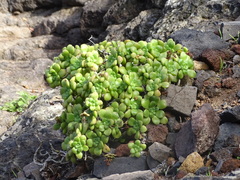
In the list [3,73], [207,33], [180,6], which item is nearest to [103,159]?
[207,33]

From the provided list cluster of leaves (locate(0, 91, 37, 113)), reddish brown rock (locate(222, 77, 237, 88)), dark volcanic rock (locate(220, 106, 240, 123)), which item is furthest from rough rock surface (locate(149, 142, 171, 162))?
cluster of leaves (locate(0, 91, 37, 113))

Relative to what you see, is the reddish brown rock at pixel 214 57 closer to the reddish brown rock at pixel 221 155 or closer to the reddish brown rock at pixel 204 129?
the reddish brown rock at pixel 204 129

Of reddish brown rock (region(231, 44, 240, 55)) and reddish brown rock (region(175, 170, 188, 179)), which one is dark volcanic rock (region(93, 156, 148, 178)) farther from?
reddish brown rock (region(231, 44, 240, 55))

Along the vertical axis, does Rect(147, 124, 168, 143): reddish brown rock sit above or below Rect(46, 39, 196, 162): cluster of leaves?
below

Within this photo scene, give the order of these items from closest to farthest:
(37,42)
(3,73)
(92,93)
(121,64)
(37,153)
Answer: (92,93) → (121,64) → (37,153) → (3,73) → (37,42)

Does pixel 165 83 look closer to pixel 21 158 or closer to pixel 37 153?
pixel 37 153

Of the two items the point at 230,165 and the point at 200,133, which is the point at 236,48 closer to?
the point at 200,133
